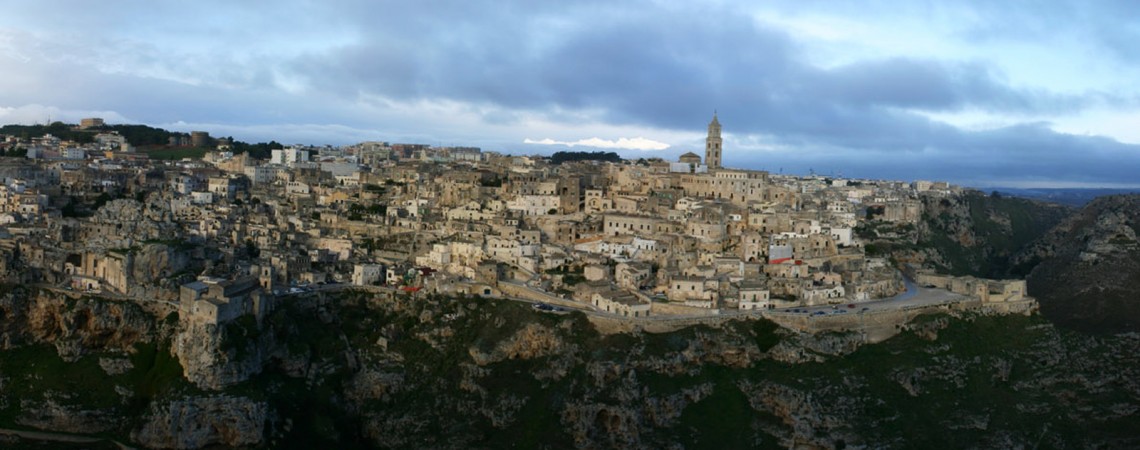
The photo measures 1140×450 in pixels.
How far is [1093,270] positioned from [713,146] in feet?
84.6

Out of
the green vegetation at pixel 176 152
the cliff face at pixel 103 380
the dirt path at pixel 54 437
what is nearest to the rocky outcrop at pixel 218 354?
the cliff face at pixel 103 380

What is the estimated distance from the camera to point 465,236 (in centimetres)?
5238

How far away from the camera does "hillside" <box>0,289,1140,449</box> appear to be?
128 feet

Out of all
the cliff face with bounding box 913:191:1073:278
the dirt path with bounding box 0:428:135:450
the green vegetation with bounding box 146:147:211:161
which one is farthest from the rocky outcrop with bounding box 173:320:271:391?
the green vegetation with bounding box 146:147:211:161

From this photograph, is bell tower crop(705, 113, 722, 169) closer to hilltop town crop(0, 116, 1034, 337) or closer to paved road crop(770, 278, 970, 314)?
hilltop town crop(0, 116, 1034, 337)

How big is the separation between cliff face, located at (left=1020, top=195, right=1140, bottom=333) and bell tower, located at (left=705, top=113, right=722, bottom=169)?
2226 centimetres

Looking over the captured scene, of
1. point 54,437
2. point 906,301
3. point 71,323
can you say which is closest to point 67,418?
point 54,437

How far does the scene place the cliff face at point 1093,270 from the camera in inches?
2172

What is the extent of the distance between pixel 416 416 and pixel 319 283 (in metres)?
10.4

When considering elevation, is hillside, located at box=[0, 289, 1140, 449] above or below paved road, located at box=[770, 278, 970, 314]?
below

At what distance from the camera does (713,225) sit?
52.4 metres

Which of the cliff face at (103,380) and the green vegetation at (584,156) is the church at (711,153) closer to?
the green vegetation at (584,156)

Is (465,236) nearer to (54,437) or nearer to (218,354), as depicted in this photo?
(218,354)

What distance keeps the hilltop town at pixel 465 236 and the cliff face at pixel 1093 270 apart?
28.3 feet
